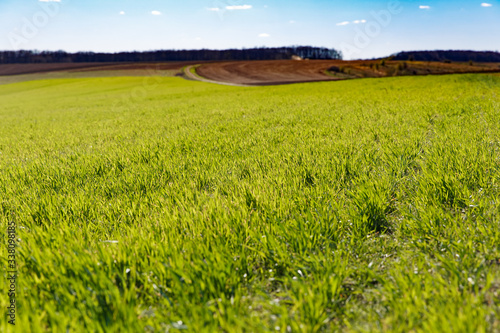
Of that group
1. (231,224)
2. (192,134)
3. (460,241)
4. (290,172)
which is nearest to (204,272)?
(231,224)

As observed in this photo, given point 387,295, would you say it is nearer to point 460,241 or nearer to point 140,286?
point 460,241

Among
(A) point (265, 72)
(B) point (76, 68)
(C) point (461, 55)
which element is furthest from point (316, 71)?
(C) point (461, 55)

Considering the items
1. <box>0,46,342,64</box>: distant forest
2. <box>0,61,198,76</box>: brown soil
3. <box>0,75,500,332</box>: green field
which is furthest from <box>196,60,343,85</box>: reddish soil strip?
<box>0,75,500,332</box>: green field

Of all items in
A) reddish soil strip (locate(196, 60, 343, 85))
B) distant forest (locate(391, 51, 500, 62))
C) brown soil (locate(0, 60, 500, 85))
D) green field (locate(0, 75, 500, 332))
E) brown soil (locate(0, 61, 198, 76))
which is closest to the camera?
green field (locate(0, 75, 500, 332))

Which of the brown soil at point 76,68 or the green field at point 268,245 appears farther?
the brown soil at point 76,68

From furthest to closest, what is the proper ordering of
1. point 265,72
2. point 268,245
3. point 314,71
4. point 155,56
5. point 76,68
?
point 155,56
point 76,68
point 265,72
point 314,71
point 268,245

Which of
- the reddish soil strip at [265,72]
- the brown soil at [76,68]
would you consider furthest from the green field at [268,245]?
the brown soil at [76,68]

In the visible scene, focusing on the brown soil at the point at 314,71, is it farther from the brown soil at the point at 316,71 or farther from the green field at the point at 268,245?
the green field at the point at 268,245

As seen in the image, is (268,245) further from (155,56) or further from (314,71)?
(155,56)

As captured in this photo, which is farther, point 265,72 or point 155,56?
point 155,56

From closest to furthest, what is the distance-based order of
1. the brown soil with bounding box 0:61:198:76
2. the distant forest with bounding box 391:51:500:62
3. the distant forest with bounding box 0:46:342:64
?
the brown soil with bounding box 0:61:198:76, the distant forest with bounding box 0:46:342:64, the distant forest with bounding box 391:51:500:62

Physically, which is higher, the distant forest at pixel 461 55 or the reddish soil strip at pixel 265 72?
the distant forest at pixel 461 55

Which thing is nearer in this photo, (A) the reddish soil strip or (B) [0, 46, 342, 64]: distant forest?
(A) the reddish soil strip

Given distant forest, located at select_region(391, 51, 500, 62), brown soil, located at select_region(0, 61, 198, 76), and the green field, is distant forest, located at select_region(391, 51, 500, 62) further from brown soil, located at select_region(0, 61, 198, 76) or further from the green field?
the green field
